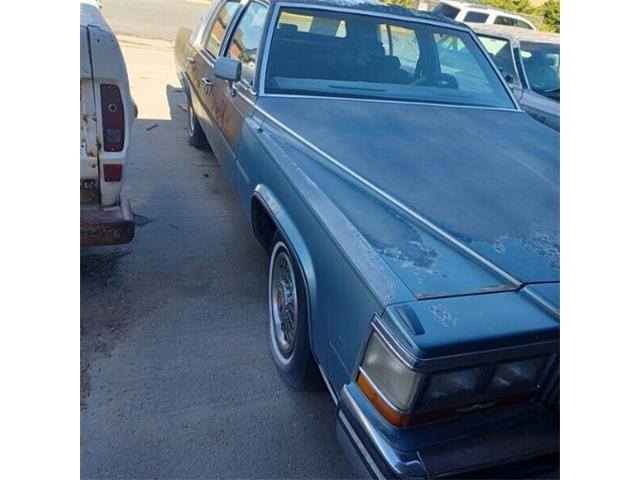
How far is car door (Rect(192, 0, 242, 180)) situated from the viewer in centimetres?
402

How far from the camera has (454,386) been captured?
1.54 meters

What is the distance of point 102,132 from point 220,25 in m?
2.37

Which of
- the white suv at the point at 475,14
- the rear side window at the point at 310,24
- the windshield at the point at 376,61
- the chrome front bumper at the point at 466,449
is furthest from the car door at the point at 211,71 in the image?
the white suv at the point at 475,14

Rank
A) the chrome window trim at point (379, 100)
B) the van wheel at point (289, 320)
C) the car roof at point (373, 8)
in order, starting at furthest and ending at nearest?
the car roof at point (373, 8) → the chrome window trim at point (379, 100) → the van wheel at point (289, 320)

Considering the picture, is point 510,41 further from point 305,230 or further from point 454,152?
point 305,230

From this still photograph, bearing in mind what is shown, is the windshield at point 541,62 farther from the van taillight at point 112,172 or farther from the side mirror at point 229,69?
the van taillight at point 112,172

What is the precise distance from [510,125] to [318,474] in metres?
2.38

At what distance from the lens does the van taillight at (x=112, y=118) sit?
8.11ft

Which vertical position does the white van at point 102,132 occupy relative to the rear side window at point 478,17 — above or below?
below

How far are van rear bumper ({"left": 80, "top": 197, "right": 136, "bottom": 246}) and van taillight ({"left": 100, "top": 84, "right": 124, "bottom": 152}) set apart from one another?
0.33 meters

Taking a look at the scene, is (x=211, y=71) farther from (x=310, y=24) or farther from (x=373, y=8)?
(x=373, y=8)

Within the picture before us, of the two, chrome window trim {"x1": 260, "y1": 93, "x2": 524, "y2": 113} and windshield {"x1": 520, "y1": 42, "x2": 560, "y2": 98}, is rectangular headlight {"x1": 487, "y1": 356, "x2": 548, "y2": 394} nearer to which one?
chrome window trim {"x1": 260, "y1": 93, "x2": 524, "y2": 113}

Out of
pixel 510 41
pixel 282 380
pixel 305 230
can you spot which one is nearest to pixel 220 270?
pixel 282 380

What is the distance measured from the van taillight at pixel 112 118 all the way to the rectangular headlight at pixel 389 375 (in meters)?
1.73
